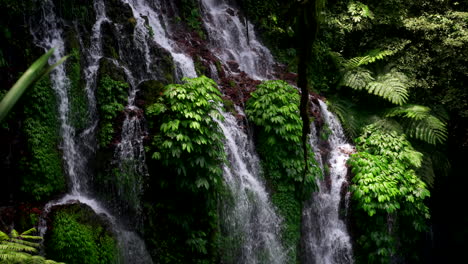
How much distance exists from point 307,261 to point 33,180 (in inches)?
186

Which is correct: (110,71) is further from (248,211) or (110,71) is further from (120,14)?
(248,211)

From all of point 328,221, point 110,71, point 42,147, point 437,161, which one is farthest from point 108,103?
point 437,161

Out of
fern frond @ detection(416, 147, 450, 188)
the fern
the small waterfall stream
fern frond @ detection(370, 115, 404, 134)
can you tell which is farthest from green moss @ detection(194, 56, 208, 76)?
fern frond @ detection(416, 147, 450, 188)

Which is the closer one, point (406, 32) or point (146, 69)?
point (146, 69)

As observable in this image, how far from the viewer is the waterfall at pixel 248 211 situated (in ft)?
18.7

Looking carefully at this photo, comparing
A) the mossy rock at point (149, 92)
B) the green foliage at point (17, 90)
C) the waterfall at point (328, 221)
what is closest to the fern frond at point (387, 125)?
the waterfall at point (328, 221)

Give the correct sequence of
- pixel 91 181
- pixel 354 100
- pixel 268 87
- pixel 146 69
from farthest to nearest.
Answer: pixel 354 100
pixel 268 87
pixel 146 69
pixel 91 181

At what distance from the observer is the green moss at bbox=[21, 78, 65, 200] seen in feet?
15.7

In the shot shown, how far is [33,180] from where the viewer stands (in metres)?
4.78

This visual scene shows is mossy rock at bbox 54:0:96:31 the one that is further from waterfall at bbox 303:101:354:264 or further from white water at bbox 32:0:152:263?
waterfall at bbox 303:101:354:264

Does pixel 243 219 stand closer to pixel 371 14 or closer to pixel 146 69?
pixel 146 69

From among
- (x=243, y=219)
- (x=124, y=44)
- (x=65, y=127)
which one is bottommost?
(x=243, y=219)

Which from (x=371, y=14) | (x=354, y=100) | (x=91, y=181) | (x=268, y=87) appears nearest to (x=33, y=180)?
(x=91, y=181)

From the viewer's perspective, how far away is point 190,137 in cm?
500
